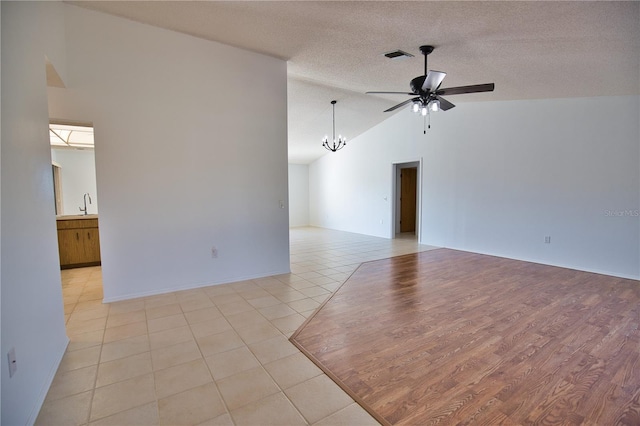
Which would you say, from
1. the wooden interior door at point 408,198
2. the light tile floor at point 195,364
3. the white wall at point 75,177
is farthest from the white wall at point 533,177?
the white wall at point 75,177

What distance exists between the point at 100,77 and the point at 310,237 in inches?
238

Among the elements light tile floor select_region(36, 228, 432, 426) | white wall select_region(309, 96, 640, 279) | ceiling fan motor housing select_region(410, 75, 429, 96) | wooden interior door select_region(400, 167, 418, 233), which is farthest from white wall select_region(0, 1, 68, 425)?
wooden interior door select_region(400, 167, 418, 233)

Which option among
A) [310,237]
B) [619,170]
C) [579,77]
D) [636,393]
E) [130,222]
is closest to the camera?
[636,393]

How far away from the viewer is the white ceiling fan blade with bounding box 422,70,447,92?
2998 millimetres

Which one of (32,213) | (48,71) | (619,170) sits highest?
(48,71)

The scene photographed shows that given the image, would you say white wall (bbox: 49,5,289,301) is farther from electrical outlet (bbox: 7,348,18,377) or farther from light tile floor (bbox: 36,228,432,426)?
electrical outlet (bbox: 7,348,18,377)

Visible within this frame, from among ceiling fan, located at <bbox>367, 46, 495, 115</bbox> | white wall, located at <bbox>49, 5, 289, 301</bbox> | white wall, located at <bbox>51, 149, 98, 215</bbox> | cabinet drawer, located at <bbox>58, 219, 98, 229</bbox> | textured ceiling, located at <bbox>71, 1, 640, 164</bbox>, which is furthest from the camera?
white wall, located at <bbox>51, 149, 98, 215</bbox>

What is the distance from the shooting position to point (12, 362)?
1.44 metres

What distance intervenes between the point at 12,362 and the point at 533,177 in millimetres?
6530

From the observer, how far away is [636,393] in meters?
1.83

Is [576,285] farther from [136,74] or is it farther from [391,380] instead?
[136,74]

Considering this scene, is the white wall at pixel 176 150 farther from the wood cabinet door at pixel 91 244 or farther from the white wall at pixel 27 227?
the wood cabinet door at pixel 91 244

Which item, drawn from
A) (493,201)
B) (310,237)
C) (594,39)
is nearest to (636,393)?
(594,39)

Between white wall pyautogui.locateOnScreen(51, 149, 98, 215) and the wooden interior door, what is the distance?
7.66 metres
